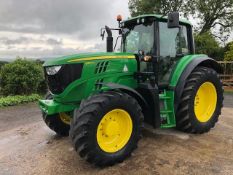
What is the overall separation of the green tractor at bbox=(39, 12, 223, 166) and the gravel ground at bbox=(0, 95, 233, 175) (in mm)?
243

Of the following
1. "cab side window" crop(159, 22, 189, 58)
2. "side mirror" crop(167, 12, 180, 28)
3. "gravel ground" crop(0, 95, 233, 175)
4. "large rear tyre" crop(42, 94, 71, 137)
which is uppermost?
"side mirror" crop(167, 12, 180, 28)

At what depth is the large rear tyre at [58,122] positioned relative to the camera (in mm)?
5879

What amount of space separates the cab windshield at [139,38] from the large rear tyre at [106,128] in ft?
4.51

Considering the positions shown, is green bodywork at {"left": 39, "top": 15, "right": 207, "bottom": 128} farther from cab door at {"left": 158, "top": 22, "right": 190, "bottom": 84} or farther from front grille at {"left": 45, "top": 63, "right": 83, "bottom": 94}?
cab door at {"left": 158, "top": 22, "right": 190, "bottom": 84}

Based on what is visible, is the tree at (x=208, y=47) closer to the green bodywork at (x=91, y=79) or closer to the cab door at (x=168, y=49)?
the cab door at (x=168, y=49)

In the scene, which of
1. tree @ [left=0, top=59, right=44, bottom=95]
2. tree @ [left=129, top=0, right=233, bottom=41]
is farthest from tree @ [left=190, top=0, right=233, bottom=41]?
tree @ [left=0, top=59, right=44, bottom=95]

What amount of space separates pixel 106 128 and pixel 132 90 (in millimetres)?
762

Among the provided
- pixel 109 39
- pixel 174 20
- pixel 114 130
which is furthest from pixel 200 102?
pixel 114 130

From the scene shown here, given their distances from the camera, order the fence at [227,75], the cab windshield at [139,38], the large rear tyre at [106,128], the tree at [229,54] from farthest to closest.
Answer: the tree at [229,54], the fence at [227,75], the cab windshield at [139,38], the large rear tyre at [106,128]

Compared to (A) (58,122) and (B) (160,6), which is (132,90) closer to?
(A) (58,122)

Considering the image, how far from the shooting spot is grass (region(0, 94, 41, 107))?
10.8 metres

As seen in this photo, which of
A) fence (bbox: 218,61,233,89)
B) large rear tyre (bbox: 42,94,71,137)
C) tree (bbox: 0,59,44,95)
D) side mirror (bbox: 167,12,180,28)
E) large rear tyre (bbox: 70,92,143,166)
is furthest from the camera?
fence (bbox: 218,61,233,89)

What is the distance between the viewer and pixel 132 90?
4.93 metres

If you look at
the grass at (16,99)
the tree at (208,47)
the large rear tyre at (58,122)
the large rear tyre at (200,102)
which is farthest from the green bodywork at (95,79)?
the tree at (208,47)
